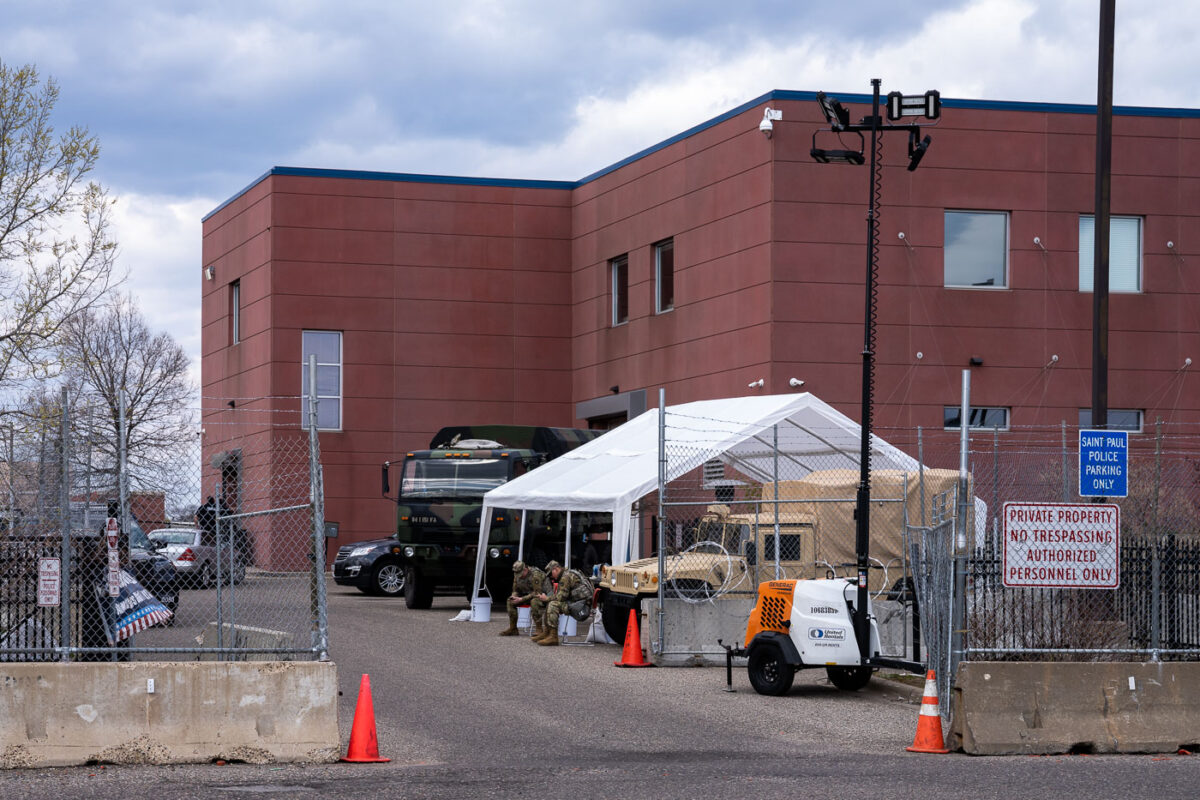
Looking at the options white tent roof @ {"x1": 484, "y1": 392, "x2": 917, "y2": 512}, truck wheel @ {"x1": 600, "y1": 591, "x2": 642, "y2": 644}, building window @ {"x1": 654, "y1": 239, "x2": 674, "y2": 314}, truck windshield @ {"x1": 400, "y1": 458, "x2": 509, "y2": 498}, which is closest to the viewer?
truck wheel @ {"x1": 600, "y1": 591, "x2": 642, "y2": 644}

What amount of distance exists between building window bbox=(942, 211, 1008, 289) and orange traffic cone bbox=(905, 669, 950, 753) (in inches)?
905

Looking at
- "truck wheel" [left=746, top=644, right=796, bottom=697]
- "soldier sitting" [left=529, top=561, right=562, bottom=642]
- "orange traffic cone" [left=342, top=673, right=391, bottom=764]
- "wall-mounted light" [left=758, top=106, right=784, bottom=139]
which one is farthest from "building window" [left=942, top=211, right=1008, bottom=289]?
"orange traffic cone" [left=342, top=673, right=391, bottom=764]

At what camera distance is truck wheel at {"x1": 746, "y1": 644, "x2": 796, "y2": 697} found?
1531 centimetres

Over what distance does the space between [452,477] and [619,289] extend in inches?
559

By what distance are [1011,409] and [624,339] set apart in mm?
10572

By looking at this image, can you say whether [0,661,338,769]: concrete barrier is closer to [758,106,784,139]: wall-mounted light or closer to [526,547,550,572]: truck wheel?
[526,547,550,572]: truck wheel

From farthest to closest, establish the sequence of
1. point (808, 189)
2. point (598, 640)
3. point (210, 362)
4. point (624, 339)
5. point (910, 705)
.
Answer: point (210, 362)
point (624, 339)
point (808, 189)
point (598, 640)
point (910, 705)

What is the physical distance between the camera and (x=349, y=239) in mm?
41938

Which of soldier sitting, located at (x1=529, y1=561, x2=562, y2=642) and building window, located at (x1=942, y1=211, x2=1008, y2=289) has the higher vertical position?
building window, located at (x1=942, y1=211, x2=1008, y2=289)

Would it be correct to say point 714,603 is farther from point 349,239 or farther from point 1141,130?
point 349,239

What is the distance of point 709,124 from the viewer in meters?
35.7

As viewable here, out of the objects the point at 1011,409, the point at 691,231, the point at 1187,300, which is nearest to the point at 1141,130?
the point at 1187,300

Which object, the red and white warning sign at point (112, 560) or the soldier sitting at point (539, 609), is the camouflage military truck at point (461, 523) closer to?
the soldier sitting at point (539, 609)

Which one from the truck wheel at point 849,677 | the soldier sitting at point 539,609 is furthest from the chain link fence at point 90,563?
the truck wheel at point 849,677
